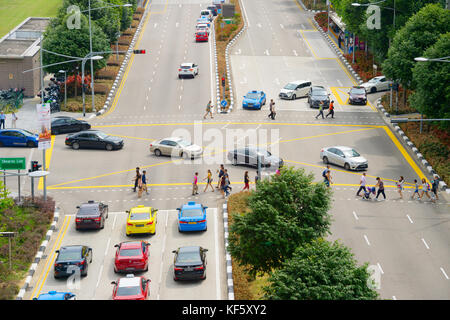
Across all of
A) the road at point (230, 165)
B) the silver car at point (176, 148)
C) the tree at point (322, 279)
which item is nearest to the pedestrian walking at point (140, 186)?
the road at point (230, 165)

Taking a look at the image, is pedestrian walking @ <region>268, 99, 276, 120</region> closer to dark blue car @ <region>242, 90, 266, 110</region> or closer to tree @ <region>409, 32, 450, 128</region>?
dark blue car @ <region>242, 90, 266, 110</region>

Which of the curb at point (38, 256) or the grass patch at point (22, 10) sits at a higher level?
the grass patch at point (22, 10)

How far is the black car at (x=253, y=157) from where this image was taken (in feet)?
148

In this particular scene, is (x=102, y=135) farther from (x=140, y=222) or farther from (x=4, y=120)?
(x=140, y=222)

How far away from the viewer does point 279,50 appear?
3159 inches

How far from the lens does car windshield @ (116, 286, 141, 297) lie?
1045 inches

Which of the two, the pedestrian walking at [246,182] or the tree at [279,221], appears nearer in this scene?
the tree at [279,221]

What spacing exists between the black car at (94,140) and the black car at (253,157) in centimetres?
879

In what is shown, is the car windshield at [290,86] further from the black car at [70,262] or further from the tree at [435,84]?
the black car at [70,262]

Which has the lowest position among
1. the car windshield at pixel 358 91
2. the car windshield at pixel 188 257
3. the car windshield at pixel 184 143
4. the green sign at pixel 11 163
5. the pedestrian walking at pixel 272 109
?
the car windshield at pixel 188 257

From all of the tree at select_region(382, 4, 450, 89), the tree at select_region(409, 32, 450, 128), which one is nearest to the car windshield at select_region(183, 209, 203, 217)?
the tree at select_region(409, 32, 450, 128)

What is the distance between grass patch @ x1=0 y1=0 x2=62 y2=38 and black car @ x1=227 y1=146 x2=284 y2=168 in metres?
60.2

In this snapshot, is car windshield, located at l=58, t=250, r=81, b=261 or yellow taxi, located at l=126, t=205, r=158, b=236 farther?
yellow taxi, located at l=126, t=205, r=158, b=236

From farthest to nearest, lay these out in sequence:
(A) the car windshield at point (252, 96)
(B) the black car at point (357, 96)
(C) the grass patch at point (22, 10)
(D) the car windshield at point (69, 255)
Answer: (C) the grass patch at point (22, 10)
(B) the black car at point (357, 96)
(A) the car windshield at point (252, 96)
(D) the car windshield at point (69, 255)
